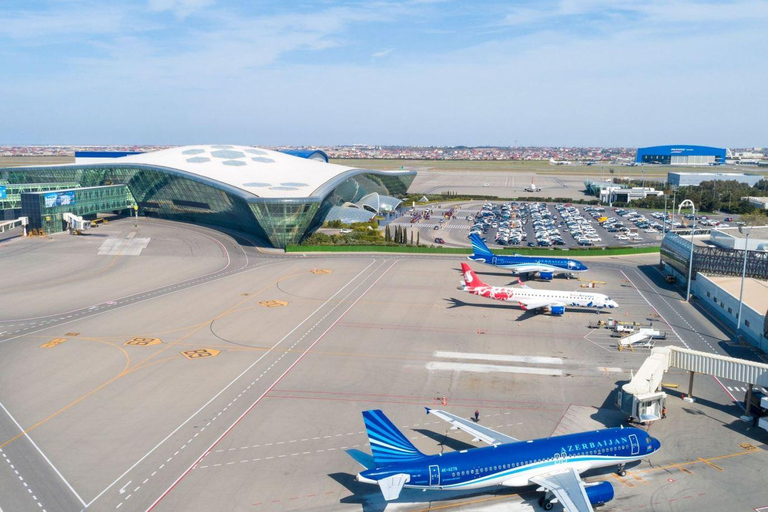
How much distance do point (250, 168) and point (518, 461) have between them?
115696 millimetres

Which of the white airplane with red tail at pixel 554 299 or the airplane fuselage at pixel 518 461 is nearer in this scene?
the airplane fuselage at pixel 518 461

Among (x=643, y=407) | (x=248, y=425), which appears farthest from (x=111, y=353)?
(x=643, y=407)

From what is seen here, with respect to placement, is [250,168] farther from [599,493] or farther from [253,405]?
[599,493]

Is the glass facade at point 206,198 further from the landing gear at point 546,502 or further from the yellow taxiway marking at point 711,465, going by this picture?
the landing gear at point 546,502

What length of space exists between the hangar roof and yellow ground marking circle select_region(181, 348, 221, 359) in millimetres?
57761

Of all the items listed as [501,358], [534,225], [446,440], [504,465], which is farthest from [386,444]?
[534,225]

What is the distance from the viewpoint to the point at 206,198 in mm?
125875

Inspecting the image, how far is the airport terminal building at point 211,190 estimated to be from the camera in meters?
112

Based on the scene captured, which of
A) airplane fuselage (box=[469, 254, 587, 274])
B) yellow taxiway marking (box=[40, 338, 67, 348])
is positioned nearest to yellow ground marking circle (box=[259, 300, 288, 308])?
yellow taxiway marking (box=[40, 338, 67, 348])

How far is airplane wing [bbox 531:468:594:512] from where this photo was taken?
96.3 feet

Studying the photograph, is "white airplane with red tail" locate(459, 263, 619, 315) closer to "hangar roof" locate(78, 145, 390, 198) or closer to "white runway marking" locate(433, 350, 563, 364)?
"white runway marking" locate(433, 350, 563, 364)

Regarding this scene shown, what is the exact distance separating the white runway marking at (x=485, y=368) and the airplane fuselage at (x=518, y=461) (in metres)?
15.6

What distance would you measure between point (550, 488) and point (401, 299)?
4604cm

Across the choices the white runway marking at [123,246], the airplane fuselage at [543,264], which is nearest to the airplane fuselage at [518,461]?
the airplane fuselage at [543,264]
